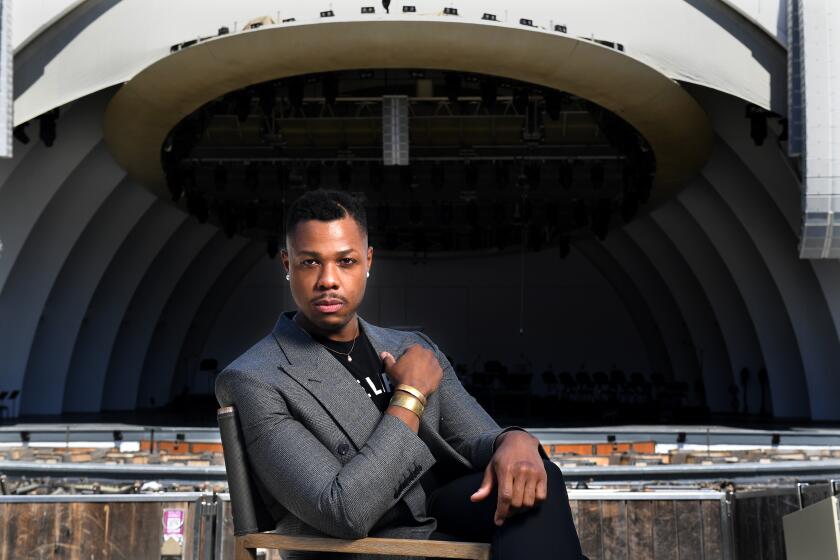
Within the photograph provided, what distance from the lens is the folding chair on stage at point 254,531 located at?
2238 millimetres

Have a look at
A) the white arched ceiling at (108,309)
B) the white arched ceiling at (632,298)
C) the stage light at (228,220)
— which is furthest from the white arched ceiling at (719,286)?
the white arched ceiling at (108,309)

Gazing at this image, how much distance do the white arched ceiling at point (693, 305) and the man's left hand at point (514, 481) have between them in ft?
96.8

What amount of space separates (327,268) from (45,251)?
24.0 meters

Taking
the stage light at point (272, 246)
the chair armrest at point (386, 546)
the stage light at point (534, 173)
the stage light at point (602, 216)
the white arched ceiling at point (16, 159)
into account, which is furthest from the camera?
the stage light at point (272, 246)

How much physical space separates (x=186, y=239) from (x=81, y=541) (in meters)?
27.6

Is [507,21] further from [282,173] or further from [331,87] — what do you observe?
[282,173]

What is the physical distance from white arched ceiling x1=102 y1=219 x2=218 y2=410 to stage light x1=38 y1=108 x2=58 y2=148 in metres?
11.0

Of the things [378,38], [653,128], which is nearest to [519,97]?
[653,128]

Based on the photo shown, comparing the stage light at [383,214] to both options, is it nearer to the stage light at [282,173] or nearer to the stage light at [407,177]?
the stage light at [282,173]

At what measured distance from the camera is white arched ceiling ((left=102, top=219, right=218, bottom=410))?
31.7 metres

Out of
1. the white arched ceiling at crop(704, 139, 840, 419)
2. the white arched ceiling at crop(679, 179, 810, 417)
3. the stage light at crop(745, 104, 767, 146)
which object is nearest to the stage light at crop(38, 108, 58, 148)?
the stage light at crop(745, 104, 767, 146)

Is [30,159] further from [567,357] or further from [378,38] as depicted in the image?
[567,357]

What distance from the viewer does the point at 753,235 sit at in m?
23.8

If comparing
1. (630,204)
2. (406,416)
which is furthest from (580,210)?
(406,416)
